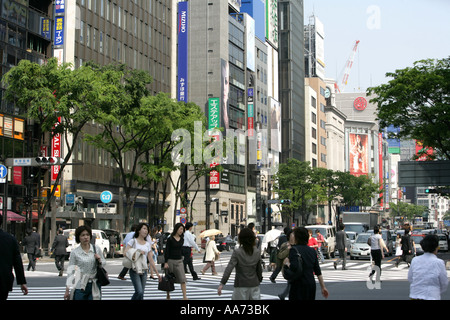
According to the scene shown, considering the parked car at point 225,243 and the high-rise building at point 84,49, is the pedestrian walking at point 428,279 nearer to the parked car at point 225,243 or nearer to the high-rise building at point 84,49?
the high-rise building at point 84,49

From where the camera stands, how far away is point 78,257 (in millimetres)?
10961

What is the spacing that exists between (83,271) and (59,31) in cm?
4817

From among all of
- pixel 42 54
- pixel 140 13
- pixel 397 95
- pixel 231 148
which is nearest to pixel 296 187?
pixel 231 148

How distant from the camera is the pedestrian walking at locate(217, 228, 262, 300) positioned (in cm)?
1073

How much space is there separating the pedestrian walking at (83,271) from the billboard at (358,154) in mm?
182942

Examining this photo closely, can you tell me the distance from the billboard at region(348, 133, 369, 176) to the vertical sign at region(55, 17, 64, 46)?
14213cm

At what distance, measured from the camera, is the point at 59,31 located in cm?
5647

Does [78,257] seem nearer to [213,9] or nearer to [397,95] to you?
[397,95]

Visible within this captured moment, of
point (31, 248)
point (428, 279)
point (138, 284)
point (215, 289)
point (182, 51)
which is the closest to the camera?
point (428, 279)

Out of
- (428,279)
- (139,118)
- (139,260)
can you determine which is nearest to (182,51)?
(139,118)

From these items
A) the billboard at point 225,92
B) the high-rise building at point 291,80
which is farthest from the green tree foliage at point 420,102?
the high-rise building at point 291,80

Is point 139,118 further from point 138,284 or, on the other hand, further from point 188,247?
point 138,284

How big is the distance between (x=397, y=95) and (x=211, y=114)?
143 ft

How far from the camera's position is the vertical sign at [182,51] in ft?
265
